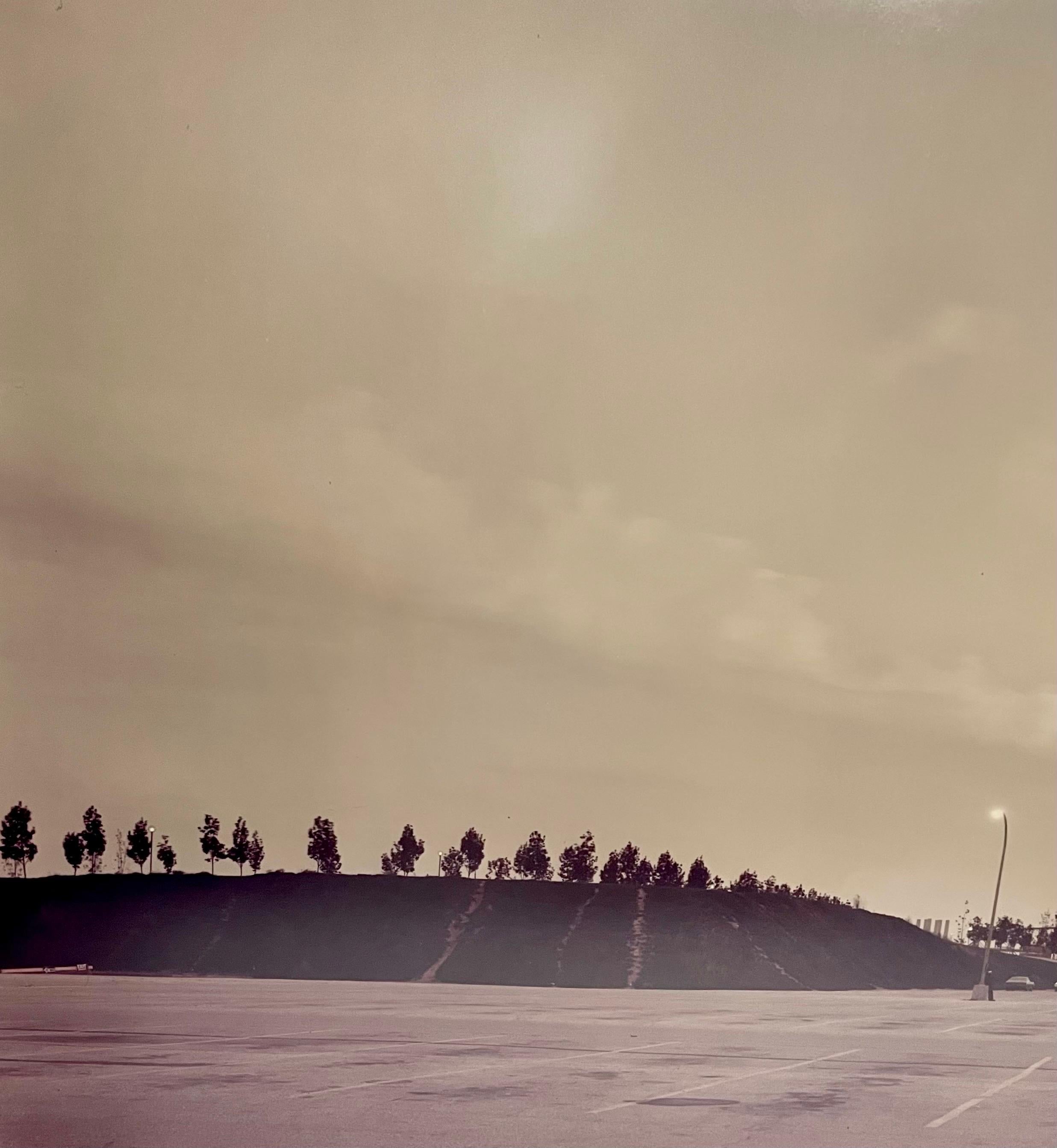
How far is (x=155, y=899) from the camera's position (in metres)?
127

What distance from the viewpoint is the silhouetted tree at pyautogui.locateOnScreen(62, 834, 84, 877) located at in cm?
16850

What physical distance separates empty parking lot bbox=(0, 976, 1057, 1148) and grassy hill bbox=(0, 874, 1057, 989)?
5834cm

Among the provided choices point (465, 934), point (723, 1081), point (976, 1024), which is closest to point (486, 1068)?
point (723, 1081)

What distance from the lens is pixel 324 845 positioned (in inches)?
7466

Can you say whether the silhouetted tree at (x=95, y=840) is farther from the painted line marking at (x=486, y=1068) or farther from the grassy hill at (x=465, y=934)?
the painted line marking at (x=486, y=1068)

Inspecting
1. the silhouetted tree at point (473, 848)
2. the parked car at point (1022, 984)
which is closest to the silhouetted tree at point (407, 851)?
the silhouetted tree at point (473, 848)

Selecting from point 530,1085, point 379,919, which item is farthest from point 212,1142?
point 379,919

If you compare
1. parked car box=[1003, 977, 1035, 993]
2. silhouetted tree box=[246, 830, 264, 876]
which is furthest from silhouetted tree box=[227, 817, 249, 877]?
parked car box=[1003, 977, 1035, 993]

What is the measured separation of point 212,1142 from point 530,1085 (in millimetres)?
6323

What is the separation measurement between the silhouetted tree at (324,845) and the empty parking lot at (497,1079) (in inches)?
6090

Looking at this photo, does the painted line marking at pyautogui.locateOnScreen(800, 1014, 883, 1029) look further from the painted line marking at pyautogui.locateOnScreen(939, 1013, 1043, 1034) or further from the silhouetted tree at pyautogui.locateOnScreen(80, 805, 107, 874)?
the silhouetted tree at pyautogui.locateOnScreen(80, 805, 107, 874)

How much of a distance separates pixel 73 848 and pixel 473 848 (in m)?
58.7

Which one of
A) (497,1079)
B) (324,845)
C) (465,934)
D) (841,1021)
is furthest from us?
(324,845)

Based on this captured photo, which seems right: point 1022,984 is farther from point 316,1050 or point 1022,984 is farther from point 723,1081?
point 723,1081
